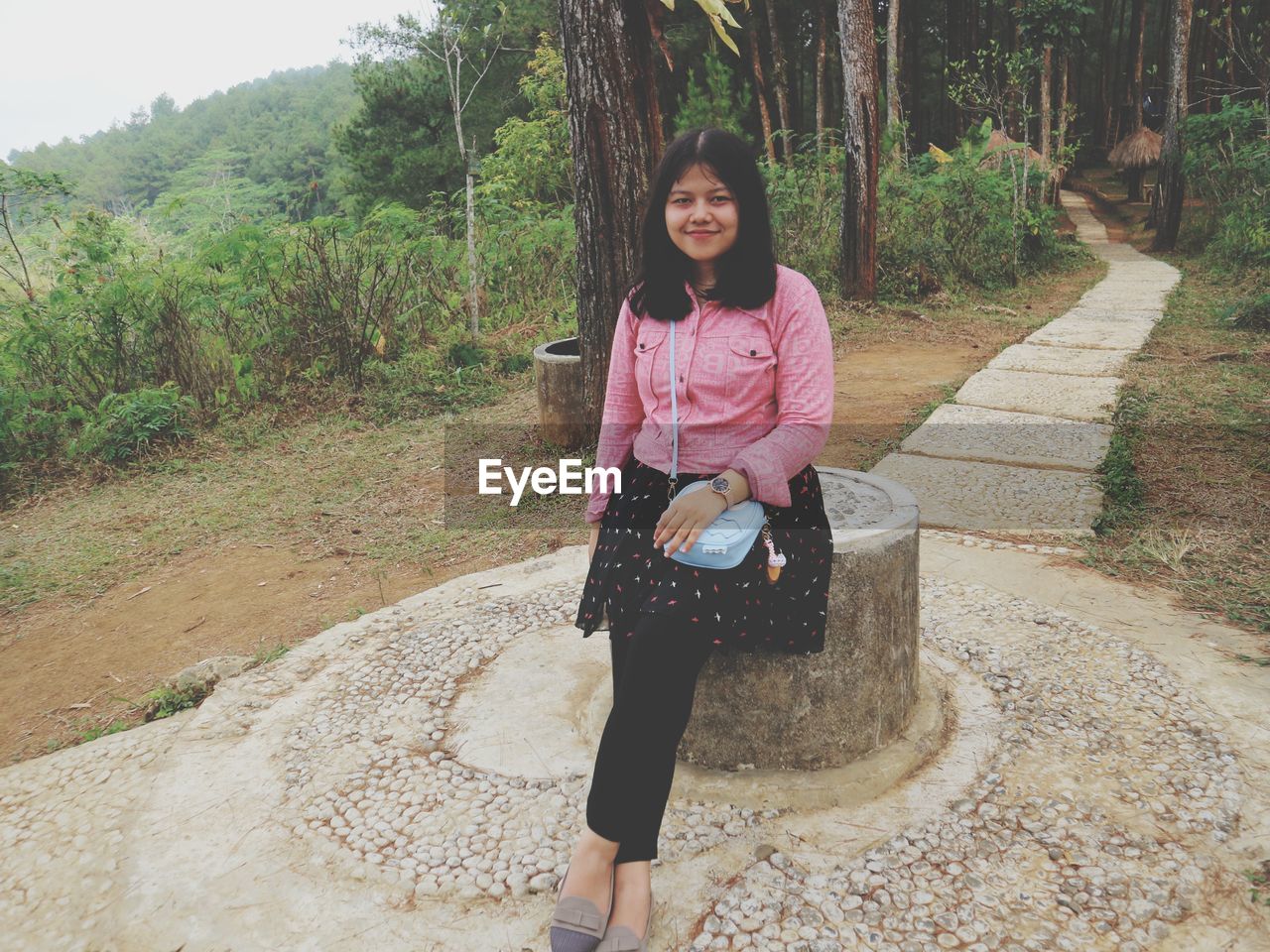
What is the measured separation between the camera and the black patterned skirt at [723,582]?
1.92 m

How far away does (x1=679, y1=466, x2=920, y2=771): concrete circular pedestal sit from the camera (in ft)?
7.14

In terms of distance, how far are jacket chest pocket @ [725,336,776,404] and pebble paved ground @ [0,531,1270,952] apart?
3.18 ft

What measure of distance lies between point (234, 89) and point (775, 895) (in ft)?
182

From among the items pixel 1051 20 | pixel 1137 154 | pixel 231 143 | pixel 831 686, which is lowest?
pixel 831 686

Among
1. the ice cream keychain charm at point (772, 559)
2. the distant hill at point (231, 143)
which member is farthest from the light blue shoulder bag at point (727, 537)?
the distant hill at point (231, 143)

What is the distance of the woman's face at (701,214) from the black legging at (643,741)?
86 centimetres

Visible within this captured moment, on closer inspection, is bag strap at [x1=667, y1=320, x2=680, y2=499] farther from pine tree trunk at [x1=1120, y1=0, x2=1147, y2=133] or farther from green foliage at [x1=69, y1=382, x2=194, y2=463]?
pine tree trunk at [x1=1120, y1=0, x2=1147, y2=133]

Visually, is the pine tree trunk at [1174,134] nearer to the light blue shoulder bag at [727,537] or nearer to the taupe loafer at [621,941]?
the light blue shoulder bag at [727,537]

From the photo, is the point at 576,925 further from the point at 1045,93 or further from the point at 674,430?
the point at 1045,93

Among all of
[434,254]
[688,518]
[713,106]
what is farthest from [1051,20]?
[688,518]

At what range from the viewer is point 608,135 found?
167 inches

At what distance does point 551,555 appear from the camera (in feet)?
12.7

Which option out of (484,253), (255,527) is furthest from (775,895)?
(484,253)

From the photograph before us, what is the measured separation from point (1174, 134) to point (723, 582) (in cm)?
1353
